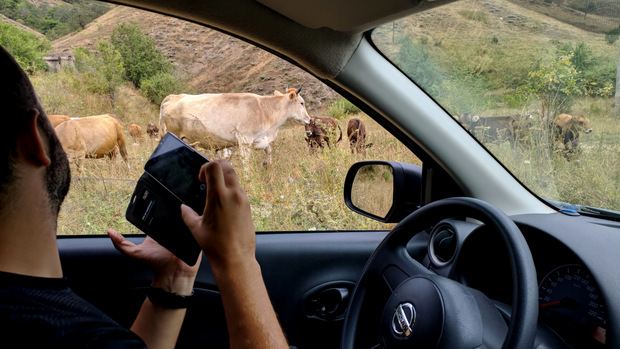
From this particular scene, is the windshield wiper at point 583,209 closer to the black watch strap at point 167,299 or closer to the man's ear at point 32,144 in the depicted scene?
the black watch strap at point 167,299

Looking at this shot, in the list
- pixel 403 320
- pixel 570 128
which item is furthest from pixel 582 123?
pixel 403 320

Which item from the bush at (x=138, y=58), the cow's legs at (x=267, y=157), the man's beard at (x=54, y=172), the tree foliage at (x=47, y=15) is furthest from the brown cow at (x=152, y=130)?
the man's beard at (x=54, y=172)

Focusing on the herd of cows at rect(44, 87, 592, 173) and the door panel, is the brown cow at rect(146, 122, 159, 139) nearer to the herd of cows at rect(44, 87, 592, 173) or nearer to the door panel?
the herd of cows at rect(44, 87, 592, 173)

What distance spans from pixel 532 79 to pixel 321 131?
8.90 ft

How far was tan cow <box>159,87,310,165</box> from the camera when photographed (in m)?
4.65

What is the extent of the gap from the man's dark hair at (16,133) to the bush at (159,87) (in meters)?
2.94

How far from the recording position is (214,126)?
4926 mm

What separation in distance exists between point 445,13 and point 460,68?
0.84 feet

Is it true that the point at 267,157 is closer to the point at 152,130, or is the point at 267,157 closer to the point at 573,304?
the point at 152,130

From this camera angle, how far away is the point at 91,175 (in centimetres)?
320

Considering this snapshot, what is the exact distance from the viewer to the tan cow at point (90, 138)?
336cm

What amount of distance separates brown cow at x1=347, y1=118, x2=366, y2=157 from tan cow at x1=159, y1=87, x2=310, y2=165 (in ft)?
2.43

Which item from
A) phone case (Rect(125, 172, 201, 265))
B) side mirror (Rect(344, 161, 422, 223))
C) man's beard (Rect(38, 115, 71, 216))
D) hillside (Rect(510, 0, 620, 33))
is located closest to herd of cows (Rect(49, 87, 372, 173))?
side mirror (Rect(344, 161, 422, 223))

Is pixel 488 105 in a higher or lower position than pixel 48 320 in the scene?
higher
